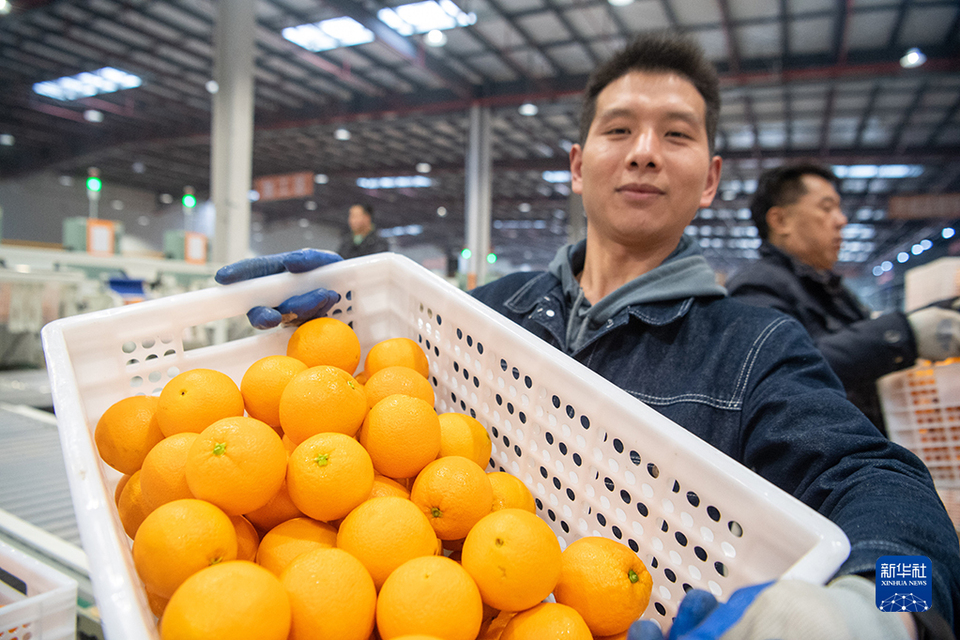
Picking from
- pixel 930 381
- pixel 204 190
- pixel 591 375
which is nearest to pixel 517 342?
pixel 591 375

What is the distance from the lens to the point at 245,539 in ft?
2.74

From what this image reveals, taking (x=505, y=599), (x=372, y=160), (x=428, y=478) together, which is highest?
(x=372, y=160)

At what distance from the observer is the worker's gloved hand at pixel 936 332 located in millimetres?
1879

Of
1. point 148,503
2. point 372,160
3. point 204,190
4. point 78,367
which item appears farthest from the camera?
point 204,190

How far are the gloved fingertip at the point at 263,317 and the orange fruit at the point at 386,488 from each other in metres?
0.39

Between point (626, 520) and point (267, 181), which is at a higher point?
point (267, 181)

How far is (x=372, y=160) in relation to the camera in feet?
51.3

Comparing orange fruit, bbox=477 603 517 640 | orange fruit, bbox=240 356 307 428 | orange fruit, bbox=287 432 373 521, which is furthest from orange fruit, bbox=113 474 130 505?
orange fruit, bbox=477 603 517 640

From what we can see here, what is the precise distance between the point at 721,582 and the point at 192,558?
70cm

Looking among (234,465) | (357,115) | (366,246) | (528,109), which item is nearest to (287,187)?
(357,115)

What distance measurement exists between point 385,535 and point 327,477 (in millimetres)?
125

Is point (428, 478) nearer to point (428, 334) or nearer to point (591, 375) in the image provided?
point (591, 375)

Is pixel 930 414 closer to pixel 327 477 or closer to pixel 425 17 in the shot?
pixel 327 477

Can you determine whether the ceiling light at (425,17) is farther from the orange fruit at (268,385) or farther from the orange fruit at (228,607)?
the orange fruit at (228,607)
